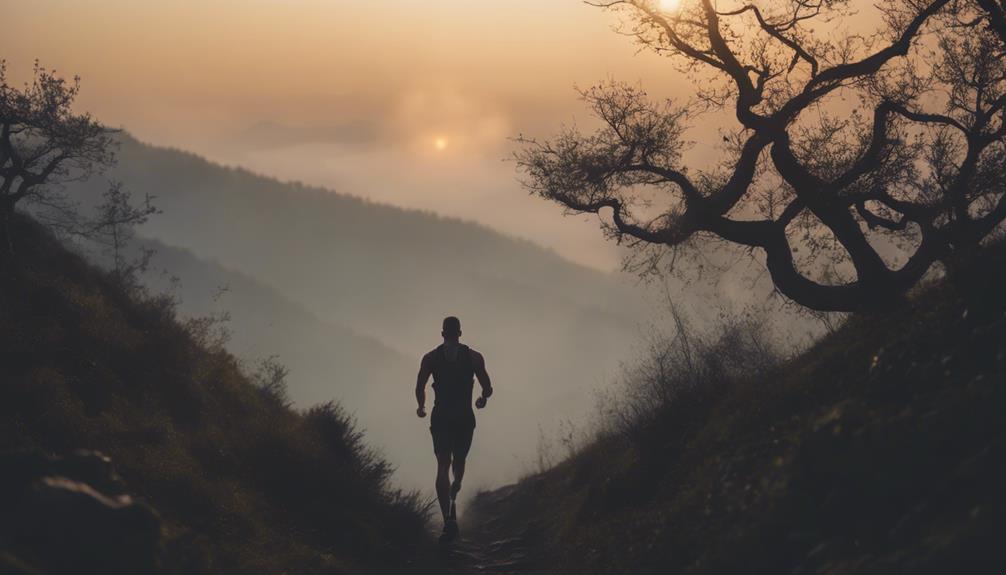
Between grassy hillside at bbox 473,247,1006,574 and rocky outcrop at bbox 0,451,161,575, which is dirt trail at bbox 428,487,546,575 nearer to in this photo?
grassy hillside at bbox 473,247,1006,574

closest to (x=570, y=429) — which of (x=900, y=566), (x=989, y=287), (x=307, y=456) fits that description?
(x=307, y=456)

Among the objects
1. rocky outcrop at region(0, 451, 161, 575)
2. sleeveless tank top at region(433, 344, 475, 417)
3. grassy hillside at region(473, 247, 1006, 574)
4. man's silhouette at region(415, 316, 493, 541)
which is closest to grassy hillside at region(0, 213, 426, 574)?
rocky outcrop at region(0, 451, 161, 575)

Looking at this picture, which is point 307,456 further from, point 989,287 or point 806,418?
point 989,287

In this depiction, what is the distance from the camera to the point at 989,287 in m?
5.50

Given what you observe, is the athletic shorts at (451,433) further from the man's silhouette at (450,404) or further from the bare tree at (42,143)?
the bare tree at (42,143)

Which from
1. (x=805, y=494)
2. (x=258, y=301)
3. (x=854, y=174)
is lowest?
(x=805, y=494)

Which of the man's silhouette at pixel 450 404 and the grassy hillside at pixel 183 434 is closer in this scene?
the grassy hillside at pixel 183 434

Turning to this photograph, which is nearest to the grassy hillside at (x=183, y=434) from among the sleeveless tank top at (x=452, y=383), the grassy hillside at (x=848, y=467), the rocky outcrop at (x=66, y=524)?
the rocky outcrop at (x=66, y=524)

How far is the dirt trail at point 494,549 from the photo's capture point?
9.54 m

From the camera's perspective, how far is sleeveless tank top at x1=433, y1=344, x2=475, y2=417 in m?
10.2

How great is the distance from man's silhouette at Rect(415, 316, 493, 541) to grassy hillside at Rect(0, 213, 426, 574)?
1085 mm

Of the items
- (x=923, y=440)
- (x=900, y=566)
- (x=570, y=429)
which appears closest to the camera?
(x=900, y=566)

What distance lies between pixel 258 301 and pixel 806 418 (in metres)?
165

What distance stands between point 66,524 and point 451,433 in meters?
6.46
